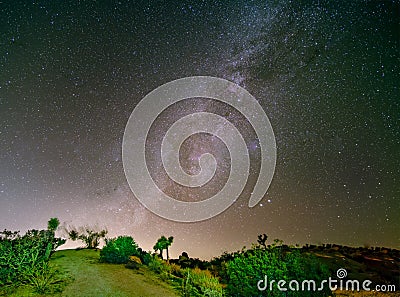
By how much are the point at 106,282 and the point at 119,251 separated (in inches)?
252

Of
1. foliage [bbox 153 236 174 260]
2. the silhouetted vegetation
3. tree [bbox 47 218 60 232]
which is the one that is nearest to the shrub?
the silhouetted vegetation

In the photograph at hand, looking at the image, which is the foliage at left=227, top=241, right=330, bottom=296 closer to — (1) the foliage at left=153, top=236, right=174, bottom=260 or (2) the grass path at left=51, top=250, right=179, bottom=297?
(2) the grass path at left=51, top=250, right=179, bottom=297

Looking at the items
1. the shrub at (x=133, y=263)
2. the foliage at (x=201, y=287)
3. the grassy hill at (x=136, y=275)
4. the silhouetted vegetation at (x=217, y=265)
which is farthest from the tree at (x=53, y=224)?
the foliage at (x=201, y=287)

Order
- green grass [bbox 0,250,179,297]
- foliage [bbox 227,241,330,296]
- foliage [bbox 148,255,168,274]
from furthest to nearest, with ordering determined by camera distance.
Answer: foliage [bbox 148,255,168,274] → green grass [bbox 0,250,179,297] → foliage [bbox 227,241,330,296]

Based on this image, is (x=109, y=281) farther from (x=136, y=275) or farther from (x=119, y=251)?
(x=119, y=251)

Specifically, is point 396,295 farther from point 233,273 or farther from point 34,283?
point 34,283

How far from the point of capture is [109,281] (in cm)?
1570

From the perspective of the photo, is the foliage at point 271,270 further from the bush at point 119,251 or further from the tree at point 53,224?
the tree at point 53,224

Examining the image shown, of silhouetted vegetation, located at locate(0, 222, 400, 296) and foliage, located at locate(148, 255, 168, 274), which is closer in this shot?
silhouetted vegetation, located at locate(0, 222, 400, 296)

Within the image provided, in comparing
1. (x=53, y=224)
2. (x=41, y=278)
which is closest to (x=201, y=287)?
(x=41, y=278)

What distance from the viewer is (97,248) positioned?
31.7m

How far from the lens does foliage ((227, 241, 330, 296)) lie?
923 centimetres

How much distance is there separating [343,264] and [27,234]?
2067 cm

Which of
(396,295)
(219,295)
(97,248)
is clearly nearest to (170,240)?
(97,248)
